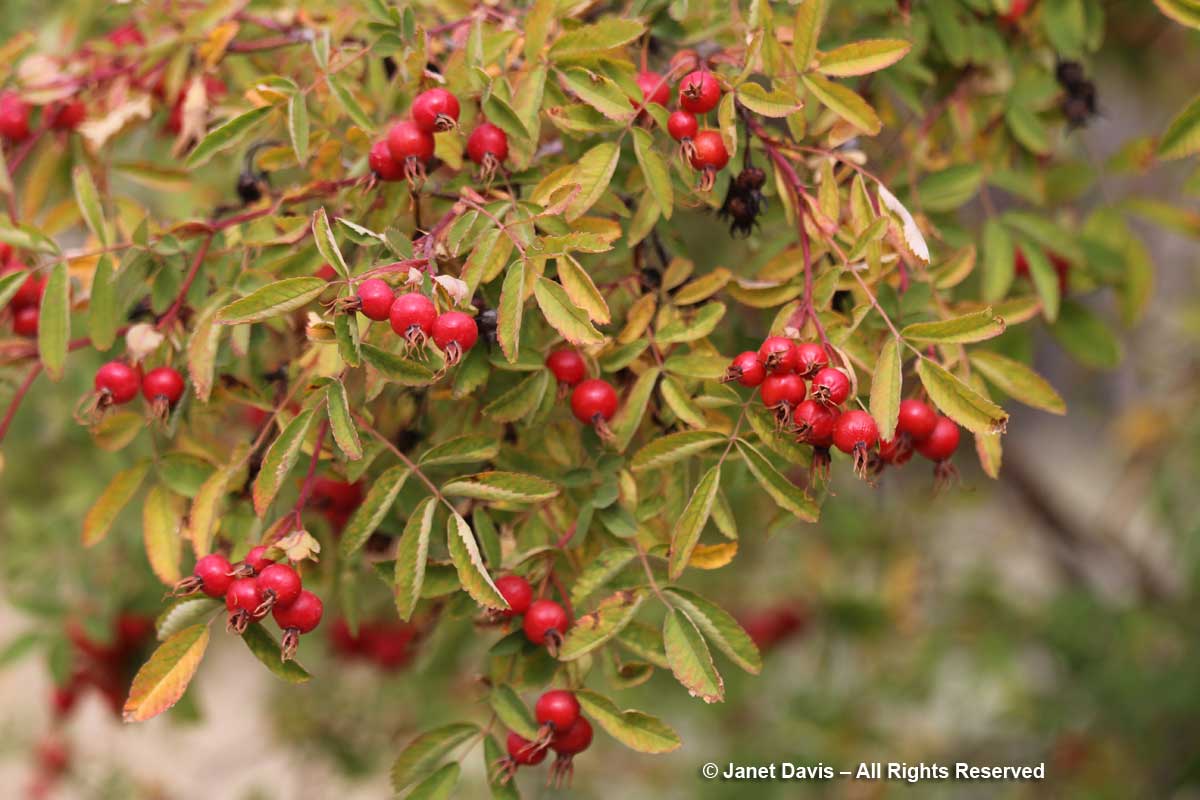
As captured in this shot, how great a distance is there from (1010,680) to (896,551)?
0.45m

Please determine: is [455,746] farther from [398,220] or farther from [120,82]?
[120,82]

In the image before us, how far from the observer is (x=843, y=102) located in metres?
1.18

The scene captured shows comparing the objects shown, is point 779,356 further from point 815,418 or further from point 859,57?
point 859,57

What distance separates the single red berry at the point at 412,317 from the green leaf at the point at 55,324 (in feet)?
1.81

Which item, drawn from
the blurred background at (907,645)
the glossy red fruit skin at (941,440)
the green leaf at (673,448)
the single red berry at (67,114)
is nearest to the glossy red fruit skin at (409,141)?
the green leaf at (673,448)

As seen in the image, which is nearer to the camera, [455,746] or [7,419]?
[455,746]

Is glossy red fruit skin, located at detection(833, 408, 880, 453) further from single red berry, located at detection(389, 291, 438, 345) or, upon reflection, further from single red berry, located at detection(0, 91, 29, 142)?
single red berry, located at detection(0, 91, 29, 142)

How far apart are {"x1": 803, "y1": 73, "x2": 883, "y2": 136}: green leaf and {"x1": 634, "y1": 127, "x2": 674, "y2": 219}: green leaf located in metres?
0.20

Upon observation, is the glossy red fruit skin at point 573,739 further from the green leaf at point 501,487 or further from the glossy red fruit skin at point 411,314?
the glossy red fruit skin at point 411,314

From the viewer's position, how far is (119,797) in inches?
104

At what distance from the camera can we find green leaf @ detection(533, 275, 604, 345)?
1030mm

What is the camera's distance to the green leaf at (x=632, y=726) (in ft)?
3.53

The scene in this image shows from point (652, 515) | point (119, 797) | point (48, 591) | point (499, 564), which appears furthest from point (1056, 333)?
point (119, 797)

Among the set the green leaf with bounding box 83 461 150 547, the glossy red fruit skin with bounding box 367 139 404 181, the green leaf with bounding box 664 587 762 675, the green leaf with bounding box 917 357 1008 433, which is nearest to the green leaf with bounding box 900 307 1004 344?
the green leaf with bounding box 917 357 1008 433
